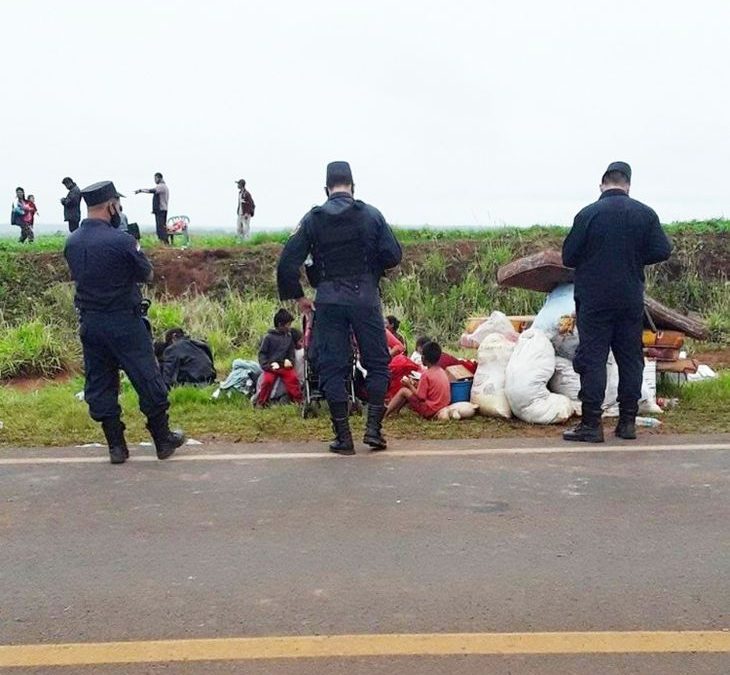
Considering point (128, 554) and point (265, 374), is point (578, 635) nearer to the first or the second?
point (128, 554)

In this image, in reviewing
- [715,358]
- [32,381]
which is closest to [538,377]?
Result: [715,358]

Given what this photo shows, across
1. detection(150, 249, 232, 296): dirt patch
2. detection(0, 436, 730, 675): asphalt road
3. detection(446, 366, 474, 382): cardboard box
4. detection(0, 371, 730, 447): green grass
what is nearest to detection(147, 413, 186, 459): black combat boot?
detection(0, 436, 730, 675): asphalt road

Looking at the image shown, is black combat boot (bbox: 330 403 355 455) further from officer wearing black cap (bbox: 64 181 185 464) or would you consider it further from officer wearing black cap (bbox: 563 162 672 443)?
officer wearing black cap (bbox: 563 162 672 443)

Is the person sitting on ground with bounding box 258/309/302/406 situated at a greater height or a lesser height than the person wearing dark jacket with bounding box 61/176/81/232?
lesser

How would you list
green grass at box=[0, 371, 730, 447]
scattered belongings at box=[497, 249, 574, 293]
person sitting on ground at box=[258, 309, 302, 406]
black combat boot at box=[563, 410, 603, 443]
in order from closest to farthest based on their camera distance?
black combat boot at box=[563, 410, 603, 443] < green grass at box=[0, 371, 730, 447] < scattered belongings at box=[497, 249, 574, 293] < person sitting on ground at box=[258, 309, 302, 406]

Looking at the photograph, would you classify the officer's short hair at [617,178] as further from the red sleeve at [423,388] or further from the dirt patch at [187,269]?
the dirt patch at [187,269]

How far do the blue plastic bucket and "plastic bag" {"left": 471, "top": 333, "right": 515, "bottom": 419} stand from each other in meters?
0.07

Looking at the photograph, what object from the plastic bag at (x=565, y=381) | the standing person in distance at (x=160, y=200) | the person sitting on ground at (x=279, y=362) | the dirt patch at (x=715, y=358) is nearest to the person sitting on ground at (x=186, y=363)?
the person sitting on ground at (x=279, y=362)

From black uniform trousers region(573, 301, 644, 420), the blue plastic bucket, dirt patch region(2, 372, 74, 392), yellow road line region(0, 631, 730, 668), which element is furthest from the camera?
dirt patch region(2, 372, 74, 392)

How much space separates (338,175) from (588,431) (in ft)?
7.84

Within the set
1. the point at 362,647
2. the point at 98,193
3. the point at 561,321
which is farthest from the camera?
the point at 561,321

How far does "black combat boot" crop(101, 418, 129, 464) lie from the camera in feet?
18.6

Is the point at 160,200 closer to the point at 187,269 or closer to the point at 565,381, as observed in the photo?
the point at 187,269

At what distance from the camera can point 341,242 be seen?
5.86m
